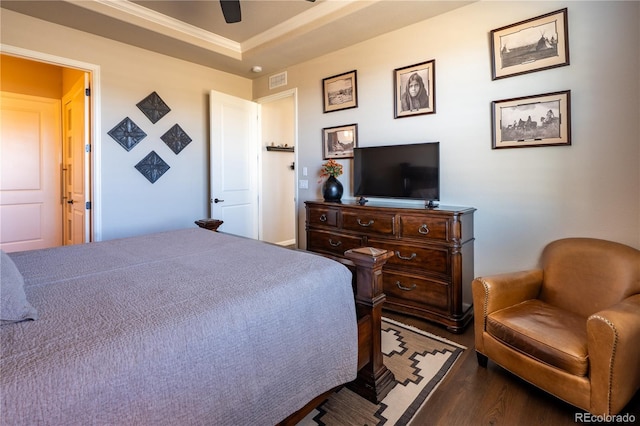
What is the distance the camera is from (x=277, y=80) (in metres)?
4.30

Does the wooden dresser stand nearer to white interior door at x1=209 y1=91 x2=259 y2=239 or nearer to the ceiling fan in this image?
the ceiling fan

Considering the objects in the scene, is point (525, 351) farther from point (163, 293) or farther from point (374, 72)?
point (374, 72)

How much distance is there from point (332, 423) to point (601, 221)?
2.19 m

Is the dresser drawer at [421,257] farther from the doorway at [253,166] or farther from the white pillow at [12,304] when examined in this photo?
the white pillow at [12,304]

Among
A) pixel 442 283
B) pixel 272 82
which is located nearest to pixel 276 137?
pixel 272 82

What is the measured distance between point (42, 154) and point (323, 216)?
13.4 ft

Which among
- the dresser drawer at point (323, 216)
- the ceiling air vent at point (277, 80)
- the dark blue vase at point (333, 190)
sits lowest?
the dresser drawer at point (323, 216)

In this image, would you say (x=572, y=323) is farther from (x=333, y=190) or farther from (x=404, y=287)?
(x=333, y=190)

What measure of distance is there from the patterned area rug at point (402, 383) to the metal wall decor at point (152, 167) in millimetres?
3037

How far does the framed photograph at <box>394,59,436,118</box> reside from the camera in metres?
2.88

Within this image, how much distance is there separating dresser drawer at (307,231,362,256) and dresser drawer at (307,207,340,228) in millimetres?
100

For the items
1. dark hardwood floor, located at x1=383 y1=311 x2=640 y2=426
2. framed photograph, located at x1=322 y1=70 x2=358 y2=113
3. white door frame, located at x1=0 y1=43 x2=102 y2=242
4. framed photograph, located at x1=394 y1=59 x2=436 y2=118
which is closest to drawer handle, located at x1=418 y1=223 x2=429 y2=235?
dark hardwood floor, located at x1=383 y1=311 x2=640 y2=426

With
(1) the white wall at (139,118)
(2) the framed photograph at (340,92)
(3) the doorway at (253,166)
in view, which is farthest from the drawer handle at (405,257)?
(1) the white wall at (139,118)

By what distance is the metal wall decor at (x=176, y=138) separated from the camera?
3.79 metres
